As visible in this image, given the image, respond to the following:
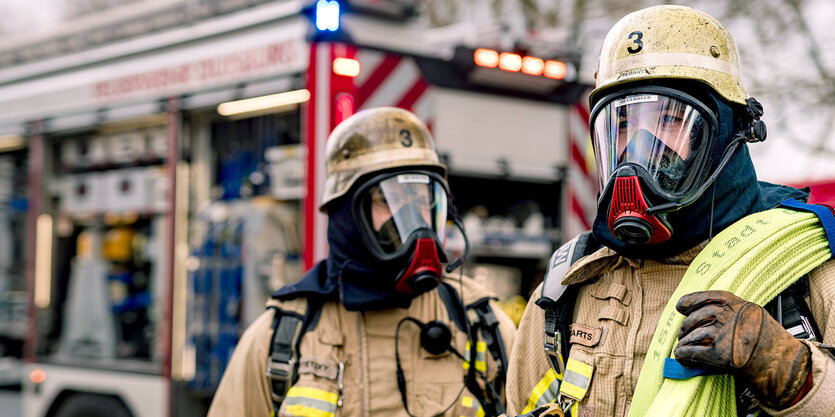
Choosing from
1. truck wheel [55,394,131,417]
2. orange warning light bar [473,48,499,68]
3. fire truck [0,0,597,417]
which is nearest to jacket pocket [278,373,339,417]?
fire truck [0,0,597,417]

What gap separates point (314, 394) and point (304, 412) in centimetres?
6

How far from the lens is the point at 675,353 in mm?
1383

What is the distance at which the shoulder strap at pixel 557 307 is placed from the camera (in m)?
1.78

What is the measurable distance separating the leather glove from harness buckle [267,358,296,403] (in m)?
0.94

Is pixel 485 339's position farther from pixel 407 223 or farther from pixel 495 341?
pixel 407 223

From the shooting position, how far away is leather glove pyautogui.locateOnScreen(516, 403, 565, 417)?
1.70 metres

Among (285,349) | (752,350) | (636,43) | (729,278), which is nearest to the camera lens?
(752,350)

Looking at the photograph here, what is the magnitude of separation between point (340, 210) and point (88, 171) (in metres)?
3.49

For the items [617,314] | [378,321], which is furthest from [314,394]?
[617,314]

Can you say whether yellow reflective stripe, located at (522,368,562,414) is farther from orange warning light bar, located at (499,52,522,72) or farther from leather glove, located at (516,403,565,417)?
orange warning light bar, located at (499,52,522,72)

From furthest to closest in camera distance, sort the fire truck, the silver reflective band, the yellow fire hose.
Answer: the fire truck
the silver reflective band
the yellow fire hose

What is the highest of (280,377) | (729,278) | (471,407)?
(729,278)

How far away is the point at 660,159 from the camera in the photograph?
1.63 metres

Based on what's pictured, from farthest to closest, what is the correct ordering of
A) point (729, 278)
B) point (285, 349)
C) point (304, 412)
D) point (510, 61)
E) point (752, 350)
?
point (510, 61)
point (285, 349)
point (304, 412)
point (729, 278)
point (752, 350)
